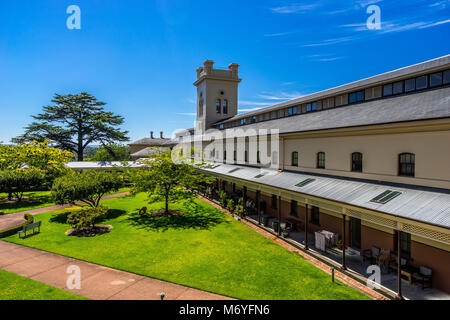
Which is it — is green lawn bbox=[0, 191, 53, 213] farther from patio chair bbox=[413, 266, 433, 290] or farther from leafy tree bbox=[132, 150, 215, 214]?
patio chair bbox=[413, 266, 433, 290]

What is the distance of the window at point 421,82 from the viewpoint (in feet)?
49.7

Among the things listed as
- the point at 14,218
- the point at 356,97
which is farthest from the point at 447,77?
the point at 14,218

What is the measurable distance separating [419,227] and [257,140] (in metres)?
17.2

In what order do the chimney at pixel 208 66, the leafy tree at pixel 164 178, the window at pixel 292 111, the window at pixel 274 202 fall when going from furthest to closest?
A: the chimney at pixel 208 66 < the window at pixel 292 111 < the window at pixel 274 202 < the leafy tree at pixel 164 178

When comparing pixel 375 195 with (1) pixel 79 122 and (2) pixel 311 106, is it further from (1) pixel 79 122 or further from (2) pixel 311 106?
(1) pixel 79 122

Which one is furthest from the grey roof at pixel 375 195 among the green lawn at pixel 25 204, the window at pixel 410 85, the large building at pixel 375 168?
the green lawn at pixel 25 204

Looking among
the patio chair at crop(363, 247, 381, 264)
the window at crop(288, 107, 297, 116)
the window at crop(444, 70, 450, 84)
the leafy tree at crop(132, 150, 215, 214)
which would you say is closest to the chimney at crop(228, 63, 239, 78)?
the window at crop(288, 107, 297, 116)

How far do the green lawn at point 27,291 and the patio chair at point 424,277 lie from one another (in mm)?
13870

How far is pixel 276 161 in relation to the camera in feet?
74.2

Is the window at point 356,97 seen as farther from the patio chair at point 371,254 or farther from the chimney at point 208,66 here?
the chimney at point 208,66

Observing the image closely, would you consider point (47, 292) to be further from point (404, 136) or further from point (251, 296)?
point (404, 136)

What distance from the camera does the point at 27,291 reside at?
399 inches

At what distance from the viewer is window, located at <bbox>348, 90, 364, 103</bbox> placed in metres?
19.3

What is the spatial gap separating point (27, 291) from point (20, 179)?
75.0 ft
